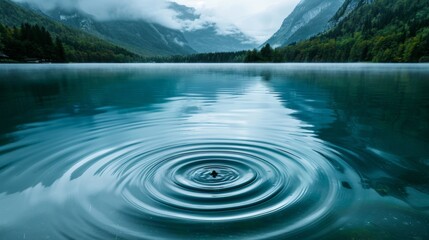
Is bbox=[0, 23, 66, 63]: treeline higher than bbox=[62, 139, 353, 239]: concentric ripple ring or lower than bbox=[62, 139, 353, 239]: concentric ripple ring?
higher

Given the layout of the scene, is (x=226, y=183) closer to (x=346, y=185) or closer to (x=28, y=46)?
(x=346, y=185)

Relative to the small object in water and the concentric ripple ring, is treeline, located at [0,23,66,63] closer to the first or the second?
the concentric ripple ring

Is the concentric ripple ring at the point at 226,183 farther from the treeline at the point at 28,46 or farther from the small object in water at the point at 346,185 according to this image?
the treeline at the point at 28,46

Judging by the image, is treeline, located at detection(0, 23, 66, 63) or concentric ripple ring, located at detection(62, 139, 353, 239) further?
treeline, located at detection(0, 23, 66, 63)

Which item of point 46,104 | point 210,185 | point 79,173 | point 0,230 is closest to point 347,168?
point 210,185

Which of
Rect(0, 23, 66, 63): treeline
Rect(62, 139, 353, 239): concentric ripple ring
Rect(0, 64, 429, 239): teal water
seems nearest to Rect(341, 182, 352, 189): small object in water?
Rect(0, 64, 429, 239): teal water

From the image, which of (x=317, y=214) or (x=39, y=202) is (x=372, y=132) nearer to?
(x=317, y=214)

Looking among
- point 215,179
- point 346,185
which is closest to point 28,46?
point 215,179

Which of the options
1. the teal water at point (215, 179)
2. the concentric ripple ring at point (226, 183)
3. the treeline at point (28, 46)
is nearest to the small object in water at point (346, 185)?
the teal water at point (215, 179)

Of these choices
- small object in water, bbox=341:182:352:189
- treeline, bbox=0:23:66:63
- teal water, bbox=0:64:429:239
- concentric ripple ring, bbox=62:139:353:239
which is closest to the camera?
teal water, bbox=0:64:429:239
